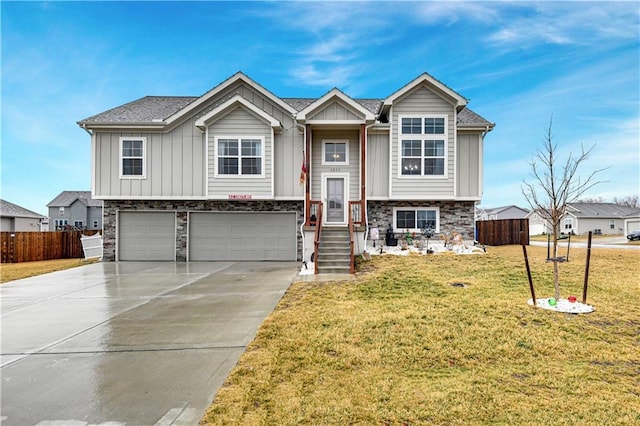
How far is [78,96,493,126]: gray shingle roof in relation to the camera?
13578 mm

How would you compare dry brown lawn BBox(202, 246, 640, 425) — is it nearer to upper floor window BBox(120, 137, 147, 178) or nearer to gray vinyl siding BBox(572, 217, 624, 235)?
upper floor window BBox(120, 137, 147, 178)

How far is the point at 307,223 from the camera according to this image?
11984 millimetres

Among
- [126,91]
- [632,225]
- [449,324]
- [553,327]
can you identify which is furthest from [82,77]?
[632,225]

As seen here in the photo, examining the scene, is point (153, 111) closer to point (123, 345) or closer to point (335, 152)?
point (335, 152)

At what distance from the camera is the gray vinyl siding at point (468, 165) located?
13570 millimetres

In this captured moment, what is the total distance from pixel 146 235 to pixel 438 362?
541 inches

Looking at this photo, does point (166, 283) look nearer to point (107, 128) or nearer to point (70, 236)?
point (107, 128)

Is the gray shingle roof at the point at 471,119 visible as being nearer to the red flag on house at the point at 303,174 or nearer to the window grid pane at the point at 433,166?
the window grid pane at the point at 433,166

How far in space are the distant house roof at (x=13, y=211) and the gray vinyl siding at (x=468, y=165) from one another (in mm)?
33475

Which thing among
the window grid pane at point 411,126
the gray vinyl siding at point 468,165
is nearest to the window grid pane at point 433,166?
the gray vinyl siding at point 468,165

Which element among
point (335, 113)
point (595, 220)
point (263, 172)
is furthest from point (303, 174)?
point (595, 220)

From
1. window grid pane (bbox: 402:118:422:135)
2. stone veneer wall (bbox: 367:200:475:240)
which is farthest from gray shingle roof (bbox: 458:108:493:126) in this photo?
stone veneer wall (bbox: 367:200:475:240)

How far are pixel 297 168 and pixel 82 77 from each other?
17.1m

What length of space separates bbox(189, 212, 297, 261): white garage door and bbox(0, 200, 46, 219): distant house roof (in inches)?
891
